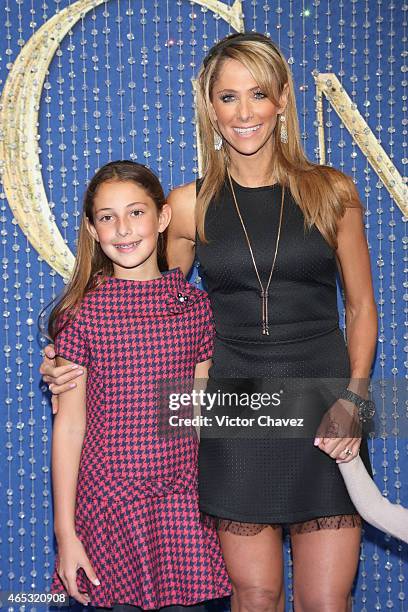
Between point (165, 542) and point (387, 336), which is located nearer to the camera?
point (165, 542)

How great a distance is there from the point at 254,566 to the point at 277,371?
450 mm

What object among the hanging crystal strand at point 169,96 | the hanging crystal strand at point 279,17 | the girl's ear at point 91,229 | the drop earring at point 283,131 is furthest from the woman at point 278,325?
the hanging crystal strand at point 279,17

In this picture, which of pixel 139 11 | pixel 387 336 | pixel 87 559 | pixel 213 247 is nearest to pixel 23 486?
pixel 87 559

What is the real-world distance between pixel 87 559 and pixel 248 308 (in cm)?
69

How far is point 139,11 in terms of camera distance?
2.54 meters

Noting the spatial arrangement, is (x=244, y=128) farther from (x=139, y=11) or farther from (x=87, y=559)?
(x=87, y=559)

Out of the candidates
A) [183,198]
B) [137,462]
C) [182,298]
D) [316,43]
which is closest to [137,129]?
[183,198]

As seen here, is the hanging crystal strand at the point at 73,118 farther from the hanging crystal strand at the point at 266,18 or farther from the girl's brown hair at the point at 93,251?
the hanging crystal strand at the point at 266,18

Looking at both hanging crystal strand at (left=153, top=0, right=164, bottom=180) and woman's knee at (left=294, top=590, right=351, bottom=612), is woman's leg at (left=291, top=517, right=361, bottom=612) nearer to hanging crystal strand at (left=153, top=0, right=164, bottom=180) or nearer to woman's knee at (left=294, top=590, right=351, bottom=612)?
woman's knee at (left=294, top=590, right=351, bottom=612)

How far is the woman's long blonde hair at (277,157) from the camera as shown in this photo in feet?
6.56

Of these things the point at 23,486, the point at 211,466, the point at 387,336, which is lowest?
the point at 23,486

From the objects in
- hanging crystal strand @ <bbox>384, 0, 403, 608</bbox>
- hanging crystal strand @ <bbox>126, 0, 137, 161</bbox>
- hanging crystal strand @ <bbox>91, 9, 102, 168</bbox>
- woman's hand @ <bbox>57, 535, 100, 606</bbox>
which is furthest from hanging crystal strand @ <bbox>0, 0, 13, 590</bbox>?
hanging crystal strand @ <bbox>384, 0, 403, 608</bbox>

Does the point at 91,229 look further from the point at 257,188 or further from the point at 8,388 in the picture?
the point at 8,388

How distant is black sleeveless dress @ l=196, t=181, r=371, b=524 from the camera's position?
6.43ft
